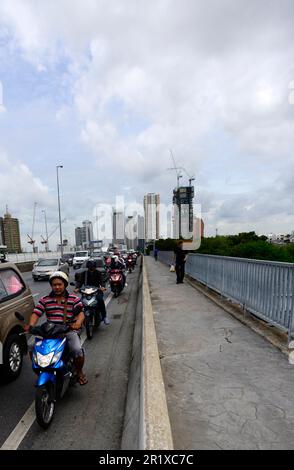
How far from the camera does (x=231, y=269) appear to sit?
7910 mm

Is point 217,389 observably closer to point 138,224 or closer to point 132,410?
point 132,410

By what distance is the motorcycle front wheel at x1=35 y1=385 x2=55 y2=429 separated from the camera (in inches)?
126

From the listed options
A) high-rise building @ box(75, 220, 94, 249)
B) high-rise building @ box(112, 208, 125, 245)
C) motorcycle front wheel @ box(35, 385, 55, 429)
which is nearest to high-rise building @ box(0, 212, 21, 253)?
high-rise building @ box(75, 220, 94, 249)

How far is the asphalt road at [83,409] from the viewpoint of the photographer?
3129 mm

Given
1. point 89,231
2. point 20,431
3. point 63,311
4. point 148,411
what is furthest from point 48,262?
point 89,231

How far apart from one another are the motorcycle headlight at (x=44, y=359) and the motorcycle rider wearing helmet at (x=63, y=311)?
0.46 metres

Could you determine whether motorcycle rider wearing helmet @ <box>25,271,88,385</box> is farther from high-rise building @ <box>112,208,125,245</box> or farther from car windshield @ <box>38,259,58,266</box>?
high-rise building @ <box>112,208,125,245</box>

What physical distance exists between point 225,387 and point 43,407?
6.79 feet

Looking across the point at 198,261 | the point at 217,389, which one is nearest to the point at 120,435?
the point at 217,389

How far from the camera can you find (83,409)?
379 cm

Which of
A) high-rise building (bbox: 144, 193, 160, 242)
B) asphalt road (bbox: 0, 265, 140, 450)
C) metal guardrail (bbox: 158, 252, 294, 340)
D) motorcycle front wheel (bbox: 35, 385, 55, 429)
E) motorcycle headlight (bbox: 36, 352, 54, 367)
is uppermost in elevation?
high-rise building (bbox: 144, 193, 160, 242)

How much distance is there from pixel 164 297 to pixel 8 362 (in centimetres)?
639

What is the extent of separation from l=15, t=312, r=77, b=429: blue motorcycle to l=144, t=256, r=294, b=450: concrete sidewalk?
4.20 ft

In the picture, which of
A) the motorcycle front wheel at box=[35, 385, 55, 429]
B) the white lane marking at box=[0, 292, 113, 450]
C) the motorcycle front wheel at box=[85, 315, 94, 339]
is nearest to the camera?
the white lane marking at box=[0, 292, 113, 450]
